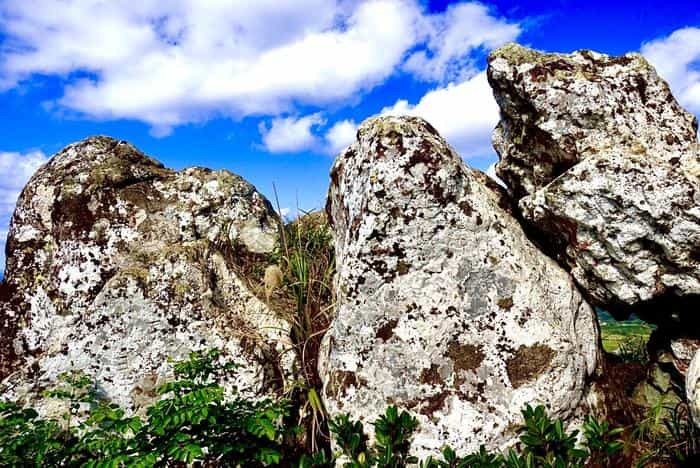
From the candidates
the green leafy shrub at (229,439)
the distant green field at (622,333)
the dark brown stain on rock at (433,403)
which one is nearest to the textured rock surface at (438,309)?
the dark brown stain on rock at (433,403)

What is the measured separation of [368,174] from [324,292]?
1.99m

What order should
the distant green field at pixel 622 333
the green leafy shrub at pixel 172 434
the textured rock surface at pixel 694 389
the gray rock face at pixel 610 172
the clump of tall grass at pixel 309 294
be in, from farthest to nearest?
the distant green field at pixel 622 333, the clump of tall grass at pixel 309 294, the gray rock face at pixel 610 172, the textured rock surface at pixel 694 389, the green leafy shrub at pixel 172 434

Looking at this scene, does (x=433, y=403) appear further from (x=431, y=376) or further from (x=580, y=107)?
(x=580, y=107)

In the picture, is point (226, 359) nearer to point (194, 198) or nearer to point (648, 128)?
point (194, 198)

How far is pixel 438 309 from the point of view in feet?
15.8

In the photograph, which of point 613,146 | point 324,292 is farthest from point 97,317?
point 613,146

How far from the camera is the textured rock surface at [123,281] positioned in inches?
208

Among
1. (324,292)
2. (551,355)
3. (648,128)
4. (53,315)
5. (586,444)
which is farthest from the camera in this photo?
(324,292)

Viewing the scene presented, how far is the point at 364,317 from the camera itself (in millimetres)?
4898

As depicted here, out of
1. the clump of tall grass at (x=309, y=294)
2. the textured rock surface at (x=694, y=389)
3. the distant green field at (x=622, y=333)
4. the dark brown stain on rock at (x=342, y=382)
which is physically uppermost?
the clump of tall grass at (x=309, y=294)

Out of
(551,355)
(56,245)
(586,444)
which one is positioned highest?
(56,245)

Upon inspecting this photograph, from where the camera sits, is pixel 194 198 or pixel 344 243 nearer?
pixel 344 243

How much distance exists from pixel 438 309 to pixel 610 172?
1810mm

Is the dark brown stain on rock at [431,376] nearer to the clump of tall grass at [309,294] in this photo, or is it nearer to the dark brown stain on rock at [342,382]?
the dark brown stain on rock at [342,382]
